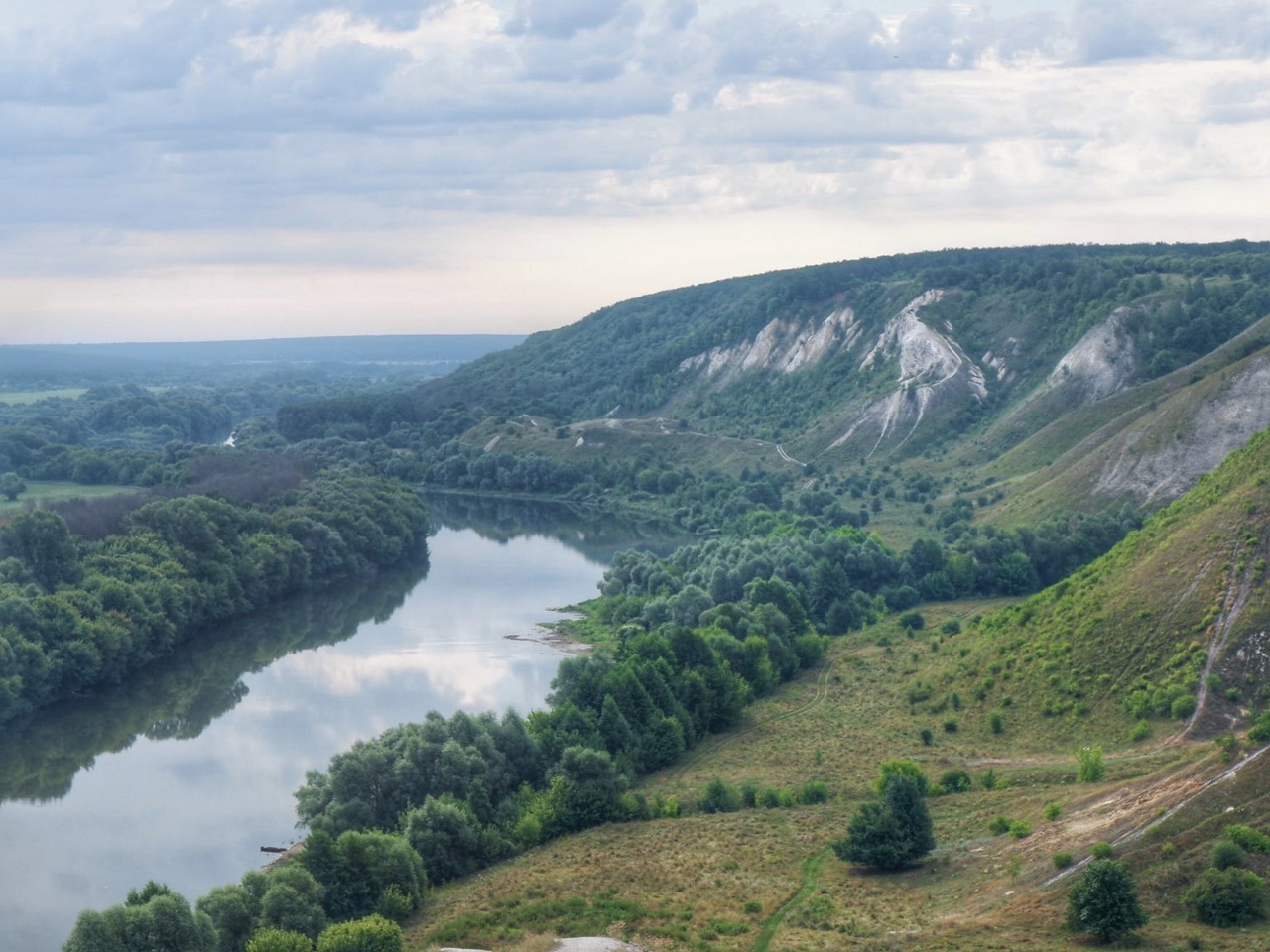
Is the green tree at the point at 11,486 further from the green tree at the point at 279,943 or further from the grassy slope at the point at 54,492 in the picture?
the green tree at the point at 279,943

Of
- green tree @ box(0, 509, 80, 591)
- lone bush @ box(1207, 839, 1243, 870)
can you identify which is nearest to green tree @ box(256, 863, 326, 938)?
lone bush @ box(1207, 839, 1243, 870)

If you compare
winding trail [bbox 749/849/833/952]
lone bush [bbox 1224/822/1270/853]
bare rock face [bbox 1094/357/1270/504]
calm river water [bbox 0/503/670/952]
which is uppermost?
bare rock face [bbox 1094/357/1270/504]

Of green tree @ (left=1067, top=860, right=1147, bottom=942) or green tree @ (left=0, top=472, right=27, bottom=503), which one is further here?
green tree @ (left=0, top=472, right=27, bottom=503)

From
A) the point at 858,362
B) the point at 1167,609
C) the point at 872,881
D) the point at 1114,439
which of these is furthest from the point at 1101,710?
the point at 858,362

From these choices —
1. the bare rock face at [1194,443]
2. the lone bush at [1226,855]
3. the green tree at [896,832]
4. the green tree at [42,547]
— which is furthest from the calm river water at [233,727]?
the bare rock face at [1194,443]

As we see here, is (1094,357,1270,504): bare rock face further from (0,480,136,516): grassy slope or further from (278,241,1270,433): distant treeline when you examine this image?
(0,480,136,516): grassy slope

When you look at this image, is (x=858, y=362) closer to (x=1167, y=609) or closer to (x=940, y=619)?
(x=940, y=619)
